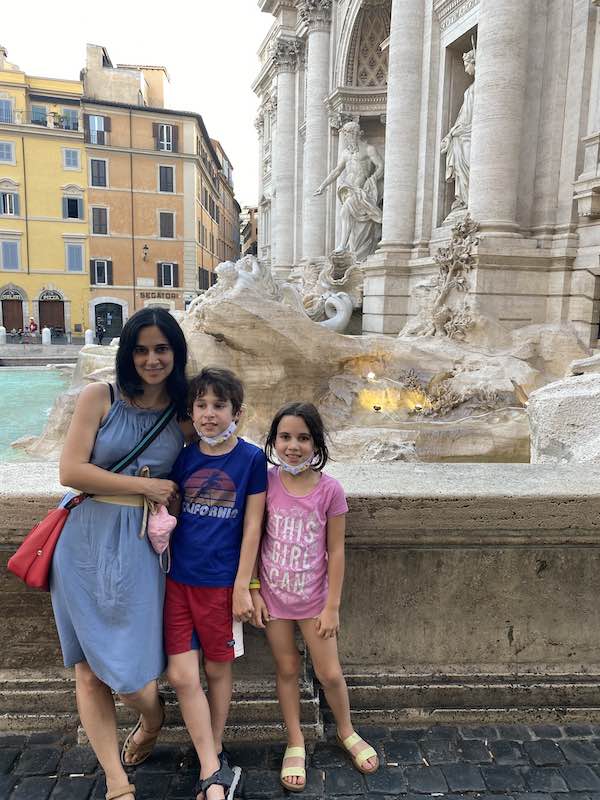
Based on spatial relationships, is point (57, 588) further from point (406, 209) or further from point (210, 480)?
point (406, 209)

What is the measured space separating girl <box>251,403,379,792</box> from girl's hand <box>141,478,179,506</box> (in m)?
0.34

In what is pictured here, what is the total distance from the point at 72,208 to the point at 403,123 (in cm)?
2734

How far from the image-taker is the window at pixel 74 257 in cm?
3641

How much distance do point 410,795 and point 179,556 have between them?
112 cm

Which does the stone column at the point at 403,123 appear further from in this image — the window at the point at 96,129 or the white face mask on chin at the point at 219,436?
the window at the point at 96,129

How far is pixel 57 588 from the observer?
195cm

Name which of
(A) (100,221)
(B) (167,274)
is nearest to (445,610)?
(B) (167,274)

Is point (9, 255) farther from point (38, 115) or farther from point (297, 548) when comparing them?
point (297, 548)

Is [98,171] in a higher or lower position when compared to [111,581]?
higher

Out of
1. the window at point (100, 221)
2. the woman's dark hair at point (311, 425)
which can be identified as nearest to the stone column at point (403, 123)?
the woman's dark hair at point (311, 425)

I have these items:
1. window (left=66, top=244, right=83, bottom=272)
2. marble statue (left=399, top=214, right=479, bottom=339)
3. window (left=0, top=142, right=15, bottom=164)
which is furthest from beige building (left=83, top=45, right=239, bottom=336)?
marble statue (left=399, top=214, right=479, bottom=339)

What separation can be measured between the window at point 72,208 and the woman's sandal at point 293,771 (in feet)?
125

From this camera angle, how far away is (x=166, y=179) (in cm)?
3738

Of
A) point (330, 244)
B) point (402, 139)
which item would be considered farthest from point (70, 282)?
point (402, 139)
